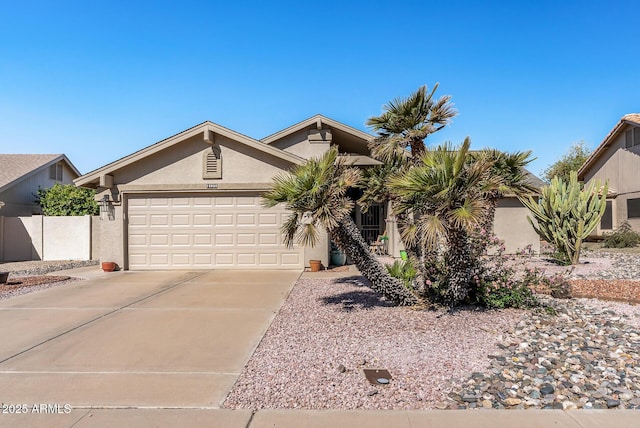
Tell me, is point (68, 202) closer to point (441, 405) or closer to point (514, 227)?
point (514, 227)

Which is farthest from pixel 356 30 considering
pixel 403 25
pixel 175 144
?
pixel 175 144

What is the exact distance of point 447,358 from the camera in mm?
4691

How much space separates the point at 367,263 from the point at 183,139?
27.0 ft

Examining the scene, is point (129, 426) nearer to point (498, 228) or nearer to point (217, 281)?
point (217, 281)

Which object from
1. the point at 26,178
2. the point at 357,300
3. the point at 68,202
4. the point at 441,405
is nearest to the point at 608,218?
the point at 357,300

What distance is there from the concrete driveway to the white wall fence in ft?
23.9

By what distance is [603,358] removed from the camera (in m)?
4.63

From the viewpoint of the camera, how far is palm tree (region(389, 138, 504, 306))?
5676 millimetres

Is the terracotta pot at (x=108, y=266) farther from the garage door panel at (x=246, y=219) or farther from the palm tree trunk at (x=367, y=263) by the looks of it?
the palm tree trunk at (x=367, y=263)

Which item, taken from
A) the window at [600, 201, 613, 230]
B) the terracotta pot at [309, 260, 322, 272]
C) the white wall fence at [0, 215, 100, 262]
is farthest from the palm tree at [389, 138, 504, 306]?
the window at [600, 201, 613, 230]

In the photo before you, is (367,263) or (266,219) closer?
(367,263)

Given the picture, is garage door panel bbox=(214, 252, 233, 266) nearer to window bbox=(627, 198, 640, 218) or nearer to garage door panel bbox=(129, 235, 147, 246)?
garage door panel bbox=(129, 235, 147, 246)

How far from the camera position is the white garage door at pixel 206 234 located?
12.7m

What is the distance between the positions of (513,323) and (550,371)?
5.78ft
